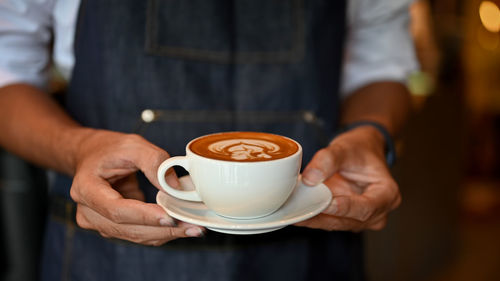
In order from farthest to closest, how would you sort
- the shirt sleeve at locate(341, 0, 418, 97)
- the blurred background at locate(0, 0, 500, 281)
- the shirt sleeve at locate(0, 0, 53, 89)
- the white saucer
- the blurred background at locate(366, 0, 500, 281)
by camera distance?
the blurred background at locate(366, 0, 500, 281), the blurred background at locate(0, 0, 500, 281), the shirt sleeve at locate(341, 0, 418, 97), the shirt sleeve at locate(0, 0, 53, 89), the white saucer

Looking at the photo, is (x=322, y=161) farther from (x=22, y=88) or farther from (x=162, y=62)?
(x=22, y=88)

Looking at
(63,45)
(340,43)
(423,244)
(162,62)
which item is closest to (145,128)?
(162,62)

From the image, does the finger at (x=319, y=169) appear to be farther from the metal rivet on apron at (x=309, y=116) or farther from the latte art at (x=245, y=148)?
the metal rivet on apron at (x=309, y=116)

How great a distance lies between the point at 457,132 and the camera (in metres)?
2.57

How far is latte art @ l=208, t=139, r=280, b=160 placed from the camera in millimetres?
484

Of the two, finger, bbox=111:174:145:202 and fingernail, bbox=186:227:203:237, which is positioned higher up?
finger, bbox=111:174:145:202

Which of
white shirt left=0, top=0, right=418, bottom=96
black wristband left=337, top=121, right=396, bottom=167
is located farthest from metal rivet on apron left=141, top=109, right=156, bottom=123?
black wristband left=337, top=121, right=396, bottom=167

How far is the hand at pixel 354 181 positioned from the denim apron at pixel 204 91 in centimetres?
5

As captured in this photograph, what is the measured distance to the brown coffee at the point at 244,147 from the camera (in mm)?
484

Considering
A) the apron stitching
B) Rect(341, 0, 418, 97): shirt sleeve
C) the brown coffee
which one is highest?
Rect(341, 0, 418, 97): shirt sleeve

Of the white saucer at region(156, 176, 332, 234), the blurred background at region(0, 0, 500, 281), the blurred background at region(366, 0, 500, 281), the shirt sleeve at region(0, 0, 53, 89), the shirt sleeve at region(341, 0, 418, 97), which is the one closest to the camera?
the white saucer at region(156, 176, 332, 234)

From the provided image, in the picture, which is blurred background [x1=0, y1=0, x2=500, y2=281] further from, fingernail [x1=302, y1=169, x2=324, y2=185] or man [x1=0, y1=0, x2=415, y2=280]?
fingernail [x1=302, y1=169, x2=324, y2=185]

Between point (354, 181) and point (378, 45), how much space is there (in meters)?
0.45

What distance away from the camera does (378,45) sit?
1003 millimetres
